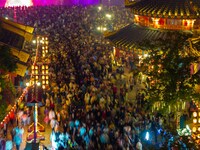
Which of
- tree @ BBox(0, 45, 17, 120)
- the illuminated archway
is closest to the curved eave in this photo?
tree @ BBox(0, 45, 17, 120)

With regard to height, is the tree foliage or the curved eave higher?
the tree foliage

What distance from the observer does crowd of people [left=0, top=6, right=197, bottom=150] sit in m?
21.3

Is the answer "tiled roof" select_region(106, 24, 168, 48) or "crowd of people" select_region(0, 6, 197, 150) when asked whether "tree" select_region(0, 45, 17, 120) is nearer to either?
"crowd of people" select_region(0, 6, 197, 150)

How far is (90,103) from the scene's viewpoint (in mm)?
27141

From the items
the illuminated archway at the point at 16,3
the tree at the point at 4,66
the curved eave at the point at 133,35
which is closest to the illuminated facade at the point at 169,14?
the curved eave at the point at 133,35

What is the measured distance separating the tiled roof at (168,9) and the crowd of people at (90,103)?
4.95 m

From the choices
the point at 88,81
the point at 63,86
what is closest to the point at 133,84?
the point at 88,81

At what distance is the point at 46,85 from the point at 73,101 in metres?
4.15

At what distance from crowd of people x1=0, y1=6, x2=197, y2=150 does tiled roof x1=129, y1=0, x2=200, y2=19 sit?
4951 mm

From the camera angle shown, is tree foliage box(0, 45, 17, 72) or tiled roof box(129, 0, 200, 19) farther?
tiled roof box(129, 0, 200, 19)

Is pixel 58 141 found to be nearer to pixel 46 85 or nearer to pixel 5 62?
pixel 5 62

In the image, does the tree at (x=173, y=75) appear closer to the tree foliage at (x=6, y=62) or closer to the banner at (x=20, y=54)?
the tree foliage at (x=6, y=62)

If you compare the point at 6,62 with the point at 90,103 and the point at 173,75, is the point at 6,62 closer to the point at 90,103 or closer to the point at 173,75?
the point at 90,103

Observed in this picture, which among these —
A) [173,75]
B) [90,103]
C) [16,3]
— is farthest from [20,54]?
[16,3]
